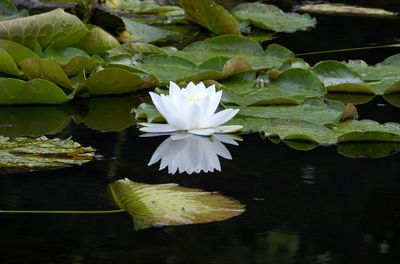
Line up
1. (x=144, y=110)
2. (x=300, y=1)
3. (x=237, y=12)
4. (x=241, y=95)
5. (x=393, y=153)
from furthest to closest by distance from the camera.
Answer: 1. (x=300, y=1)
2. (x=237, y=12)
3. (x=241, y=95)
4. (x=144, y=110)
5. (x=393, y=153)

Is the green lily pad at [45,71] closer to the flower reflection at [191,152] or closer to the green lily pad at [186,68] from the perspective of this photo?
the green lily pad at [186,68]

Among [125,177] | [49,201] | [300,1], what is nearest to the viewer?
[49,201]

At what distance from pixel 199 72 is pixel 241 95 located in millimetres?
199

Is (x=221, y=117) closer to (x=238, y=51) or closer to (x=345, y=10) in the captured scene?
(x=238, y=51)

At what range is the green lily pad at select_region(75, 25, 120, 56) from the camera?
9.07ft

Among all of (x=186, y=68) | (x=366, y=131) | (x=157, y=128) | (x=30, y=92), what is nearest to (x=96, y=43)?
(x=186, y=68)

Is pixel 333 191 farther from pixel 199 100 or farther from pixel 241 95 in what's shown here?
pixel 241 95

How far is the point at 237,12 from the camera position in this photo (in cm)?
384

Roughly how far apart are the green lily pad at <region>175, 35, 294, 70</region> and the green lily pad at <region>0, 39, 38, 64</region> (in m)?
0.50

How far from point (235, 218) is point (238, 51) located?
1449mm

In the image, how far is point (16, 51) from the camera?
2492 millimetres

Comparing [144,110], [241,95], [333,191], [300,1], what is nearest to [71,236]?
[333,191]

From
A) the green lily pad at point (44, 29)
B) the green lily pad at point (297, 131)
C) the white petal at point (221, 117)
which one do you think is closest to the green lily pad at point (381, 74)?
Answer: the green lily pad at point (297, 131)

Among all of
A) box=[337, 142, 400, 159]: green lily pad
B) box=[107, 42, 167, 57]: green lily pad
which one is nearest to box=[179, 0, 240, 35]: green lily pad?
box=[107, 42, 167, 57]: green lily pad
